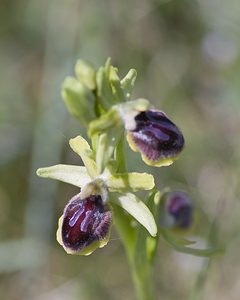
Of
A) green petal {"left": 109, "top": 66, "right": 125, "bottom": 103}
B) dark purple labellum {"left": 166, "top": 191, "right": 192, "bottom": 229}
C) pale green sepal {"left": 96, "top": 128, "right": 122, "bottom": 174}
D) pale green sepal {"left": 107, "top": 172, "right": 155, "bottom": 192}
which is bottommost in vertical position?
dark purple labellum {"left": 166, "top": 191, "right": 192, "bottom": 229}

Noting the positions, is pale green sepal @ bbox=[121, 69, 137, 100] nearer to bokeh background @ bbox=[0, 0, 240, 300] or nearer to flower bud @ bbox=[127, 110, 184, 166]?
flower bud @ bbox=[127, 110, 184, 166]

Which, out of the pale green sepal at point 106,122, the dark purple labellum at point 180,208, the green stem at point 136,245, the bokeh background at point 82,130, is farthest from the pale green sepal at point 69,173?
the bokeh background at point 82,130

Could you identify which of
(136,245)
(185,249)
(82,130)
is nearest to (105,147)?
(136,245)

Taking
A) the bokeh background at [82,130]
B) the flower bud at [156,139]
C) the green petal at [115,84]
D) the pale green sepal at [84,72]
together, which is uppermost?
the pale green sepal at [84,72]

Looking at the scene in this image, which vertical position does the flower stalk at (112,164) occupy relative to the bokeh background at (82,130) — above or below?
above

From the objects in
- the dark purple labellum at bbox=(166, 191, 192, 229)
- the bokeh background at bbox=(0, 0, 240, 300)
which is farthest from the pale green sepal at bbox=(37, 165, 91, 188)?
the bokeh background at bbox=(0, 0, 240, 300)

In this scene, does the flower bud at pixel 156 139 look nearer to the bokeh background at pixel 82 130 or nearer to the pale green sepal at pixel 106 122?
the pale green sepal at pixel 106 122
